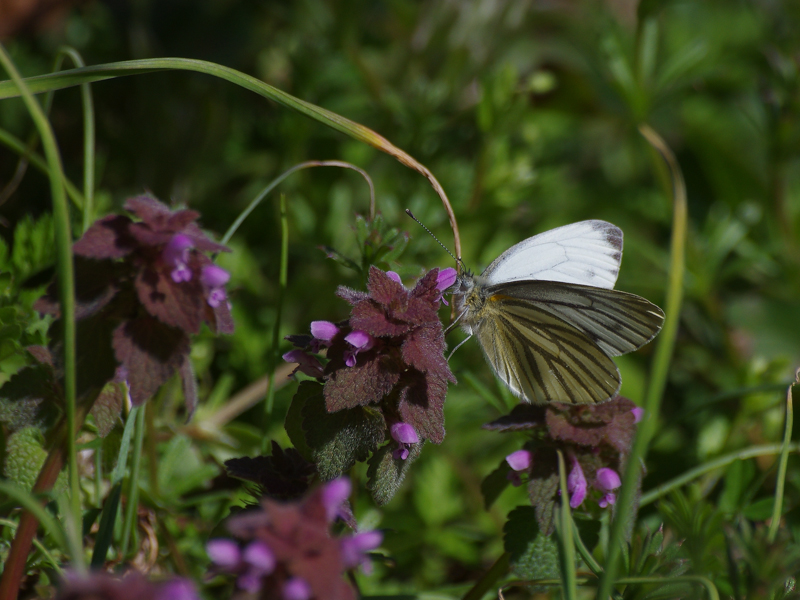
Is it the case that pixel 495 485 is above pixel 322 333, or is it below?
below

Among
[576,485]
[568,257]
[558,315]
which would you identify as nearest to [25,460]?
[576,485]

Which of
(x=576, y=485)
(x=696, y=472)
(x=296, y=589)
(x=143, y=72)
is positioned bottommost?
(x=696, y=472)

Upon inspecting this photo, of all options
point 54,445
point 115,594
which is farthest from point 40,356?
point 115,594

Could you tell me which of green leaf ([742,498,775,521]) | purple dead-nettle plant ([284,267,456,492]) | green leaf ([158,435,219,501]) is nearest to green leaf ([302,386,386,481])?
purple dead-nettle plant ([284,267,456,492])

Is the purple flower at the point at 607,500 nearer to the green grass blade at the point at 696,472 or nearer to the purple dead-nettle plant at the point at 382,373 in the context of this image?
the green grass blade at the point at 696,472

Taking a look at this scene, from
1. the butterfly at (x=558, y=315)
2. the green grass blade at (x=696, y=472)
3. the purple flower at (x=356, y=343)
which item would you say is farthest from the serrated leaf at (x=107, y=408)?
the green grass blade at (x=696, y=472)

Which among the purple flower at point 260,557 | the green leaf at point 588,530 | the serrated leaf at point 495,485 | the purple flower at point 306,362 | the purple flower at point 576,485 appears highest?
the purple flower at point 260,557

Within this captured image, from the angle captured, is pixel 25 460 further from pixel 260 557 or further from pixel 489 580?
pixel 489 580

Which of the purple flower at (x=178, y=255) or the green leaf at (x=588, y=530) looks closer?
the purple flower at (x=178, y=255)
